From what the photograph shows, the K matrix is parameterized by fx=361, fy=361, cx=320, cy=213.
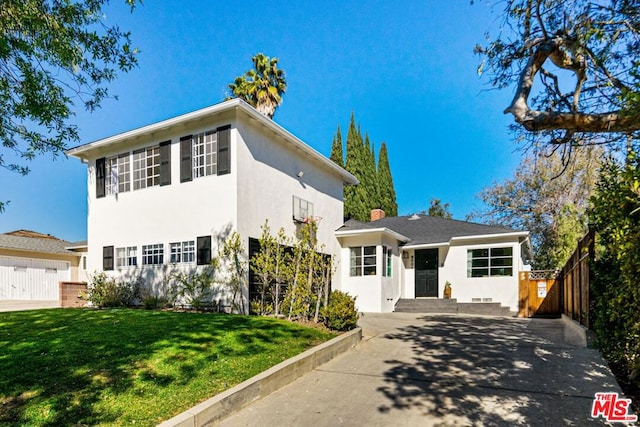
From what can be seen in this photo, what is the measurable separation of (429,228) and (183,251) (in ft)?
40.0

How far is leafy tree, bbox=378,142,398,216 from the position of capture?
3328 centimetres

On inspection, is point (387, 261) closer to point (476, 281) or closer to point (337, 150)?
point (476, 281)

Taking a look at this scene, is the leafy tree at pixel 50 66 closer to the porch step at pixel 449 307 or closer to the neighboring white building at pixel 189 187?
the neighboring white building at pixel 189 187

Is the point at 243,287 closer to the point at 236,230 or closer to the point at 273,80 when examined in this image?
the point at 236,230

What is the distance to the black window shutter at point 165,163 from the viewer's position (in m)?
12.0

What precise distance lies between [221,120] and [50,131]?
430 centimetres

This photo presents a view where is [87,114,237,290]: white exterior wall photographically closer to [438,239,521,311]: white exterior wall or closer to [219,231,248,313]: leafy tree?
[219,231,248,313]: leafy tree

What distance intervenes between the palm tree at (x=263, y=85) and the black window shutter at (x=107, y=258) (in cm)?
1262

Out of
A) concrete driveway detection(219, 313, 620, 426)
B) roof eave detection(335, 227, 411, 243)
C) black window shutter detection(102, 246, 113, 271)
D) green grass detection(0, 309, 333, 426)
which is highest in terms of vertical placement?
roof eave detection(335, 227, 411, 243)

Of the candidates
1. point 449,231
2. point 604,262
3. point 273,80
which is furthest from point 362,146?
point 604,262

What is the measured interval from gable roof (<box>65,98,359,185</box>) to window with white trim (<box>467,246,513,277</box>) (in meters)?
7.55

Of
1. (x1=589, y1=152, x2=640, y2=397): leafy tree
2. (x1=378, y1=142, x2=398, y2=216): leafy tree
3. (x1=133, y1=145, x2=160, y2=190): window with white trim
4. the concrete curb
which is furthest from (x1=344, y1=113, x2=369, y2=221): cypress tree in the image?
(x1=589, y1=152, x2=640, y2=397): leafy tree

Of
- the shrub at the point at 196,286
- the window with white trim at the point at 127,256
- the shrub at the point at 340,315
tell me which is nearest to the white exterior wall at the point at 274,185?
the shrub at the point at 196,286

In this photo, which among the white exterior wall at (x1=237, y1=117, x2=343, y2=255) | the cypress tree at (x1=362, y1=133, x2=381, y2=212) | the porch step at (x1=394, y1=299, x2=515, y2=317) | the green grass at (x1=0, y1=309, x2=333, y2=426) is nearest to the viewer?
the green grass at (x1=0, y1=309, x2=333, y2=426)
